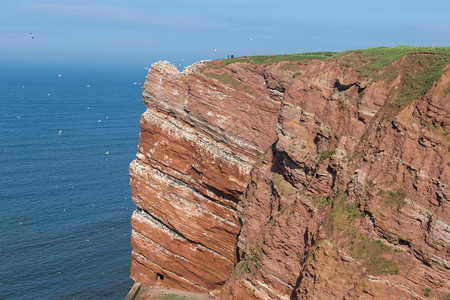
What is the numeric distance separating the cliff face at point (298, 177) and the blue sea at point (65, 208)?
1154 centimetres

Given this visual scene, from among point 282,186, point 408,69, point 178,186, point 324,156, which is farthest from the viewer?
point 178,186

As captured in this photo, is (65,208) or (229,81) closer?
(229,81)

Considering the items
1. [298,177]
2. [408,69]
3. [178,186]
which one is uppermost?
[408,69]

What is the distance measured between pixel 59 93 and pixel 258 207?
15050 cm

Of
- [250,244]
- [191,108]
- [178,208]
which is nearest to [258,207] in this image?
[250,244]

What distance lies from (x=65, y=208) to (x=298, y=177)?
40.6m

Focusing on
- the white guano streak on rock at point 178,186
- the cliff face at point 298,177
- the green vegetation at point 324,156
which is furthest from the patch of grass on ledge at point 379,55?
the white guano streak on rock at point 178,186

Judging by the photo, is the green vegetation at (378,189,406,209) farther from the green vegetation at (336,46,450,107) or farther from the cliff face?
the green vegetation at (336,46,450,107)

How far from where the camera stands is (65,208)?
5966cm

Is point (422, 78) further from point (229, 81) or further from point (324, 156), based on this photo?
point (229, 81)

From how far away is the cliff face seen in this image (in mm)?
20969

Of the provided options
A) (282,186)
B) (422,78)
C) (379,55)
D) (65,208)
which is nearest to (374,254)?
(422,78)

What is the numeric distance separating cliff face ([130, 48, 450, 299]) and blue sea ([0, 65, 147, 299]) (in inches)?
455

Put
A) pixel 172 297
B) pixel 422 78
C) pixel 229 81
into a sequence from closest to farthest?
pixel 422 78, pixel 229 81, pixel 172 297
